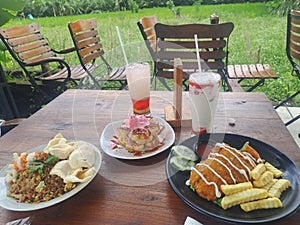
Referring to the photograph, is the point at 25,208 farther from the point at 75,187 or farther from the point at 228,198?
the point at 228,198

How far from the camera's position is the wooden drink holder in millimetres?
971

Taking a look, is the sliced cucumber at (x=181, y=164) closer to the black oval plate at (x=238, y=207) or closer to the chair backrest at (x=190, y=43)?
the black oval plate at (x=238, y=207)

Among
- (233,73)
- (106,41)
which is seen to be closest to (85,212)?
(233,73)

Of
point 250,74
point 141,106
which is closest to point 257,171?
point 141,106

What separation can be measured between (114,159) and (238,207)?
39cm

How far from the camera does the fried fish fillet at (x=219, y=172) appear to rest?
0.63 metres

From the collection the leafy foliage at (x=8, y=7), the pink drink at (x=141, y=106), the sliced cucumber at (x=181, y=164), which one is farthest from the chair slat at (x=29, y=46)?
the sliced cucumber at (x=181, y=164)

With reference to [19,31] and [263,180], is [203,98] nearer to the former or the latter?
[263,180]

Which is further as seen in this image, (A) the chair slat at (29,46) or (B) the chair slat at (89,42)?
(B) the chair slat at (89,42)

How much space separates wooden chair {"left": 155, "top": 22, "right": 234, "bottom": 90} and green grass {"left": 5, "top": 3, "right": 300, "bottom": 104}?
0.84m

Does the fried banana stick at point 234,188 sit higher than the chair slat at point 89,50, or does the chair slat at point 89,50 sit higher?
the fried banana stick at point 234,188

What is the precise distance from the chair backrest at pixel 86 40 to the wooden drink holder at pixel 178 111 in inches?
56.8

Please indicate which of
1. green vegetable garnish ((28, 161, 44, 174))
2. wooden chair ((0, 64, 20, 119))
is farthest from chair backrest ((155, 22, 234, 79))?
wooden chair ((0, 64, 20, 119))

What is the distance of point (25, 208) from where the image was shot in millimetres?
622
